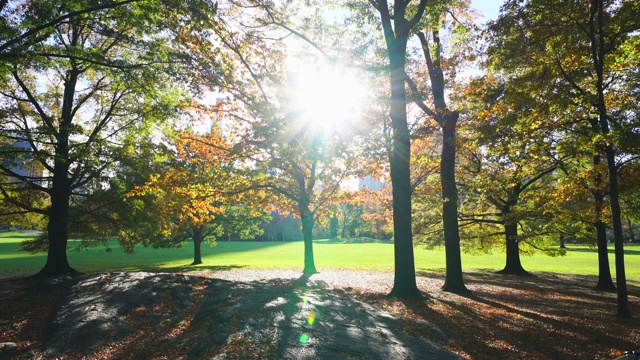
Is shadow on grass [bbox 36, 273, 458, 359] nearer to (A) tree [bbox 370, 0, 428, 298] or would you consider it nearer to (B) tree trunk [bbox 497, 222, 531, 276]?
(A) tree [bbox 370, 0, 428, 298]

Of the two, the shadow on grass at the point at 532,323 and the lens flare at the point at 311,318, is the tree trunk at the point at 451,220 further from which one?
the lens flare at the point at 311,318

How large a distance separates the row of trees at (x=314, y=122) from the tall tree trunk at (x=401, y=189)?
0.21 ft

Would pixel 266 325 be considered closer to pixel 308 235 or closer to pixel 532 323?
pixel 532 323

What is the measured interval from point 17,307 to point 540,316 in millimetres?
16061

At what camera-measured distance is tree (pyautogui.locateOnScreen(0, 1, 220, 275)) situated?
1185 centimetres

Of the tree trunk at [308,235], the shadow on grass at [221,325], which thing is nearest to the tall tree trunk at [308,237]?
the tree trunk at [308,235]

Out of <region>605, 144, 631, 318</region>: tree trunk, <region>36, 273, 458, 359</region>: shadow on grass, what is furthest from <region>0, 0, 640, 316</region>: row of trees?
<region>36, 273, 458, 359</region>: shadow on grass

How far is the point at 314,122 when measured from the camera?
1575cm

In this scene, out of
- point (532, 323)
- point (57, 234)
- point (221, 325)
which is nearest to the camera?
point (221, 325)

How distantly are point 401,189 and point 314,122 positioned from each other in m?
5.49

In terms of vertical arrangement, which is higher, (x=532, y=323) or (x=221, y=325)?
(x=221, y=325)

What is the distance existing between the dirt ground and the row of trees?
2.54 metres

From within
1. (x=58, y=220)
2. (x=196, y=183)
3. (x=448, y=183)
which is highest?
(x=196, y=183)

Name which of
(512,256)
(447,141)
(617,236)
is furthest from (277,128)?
(512,256)
